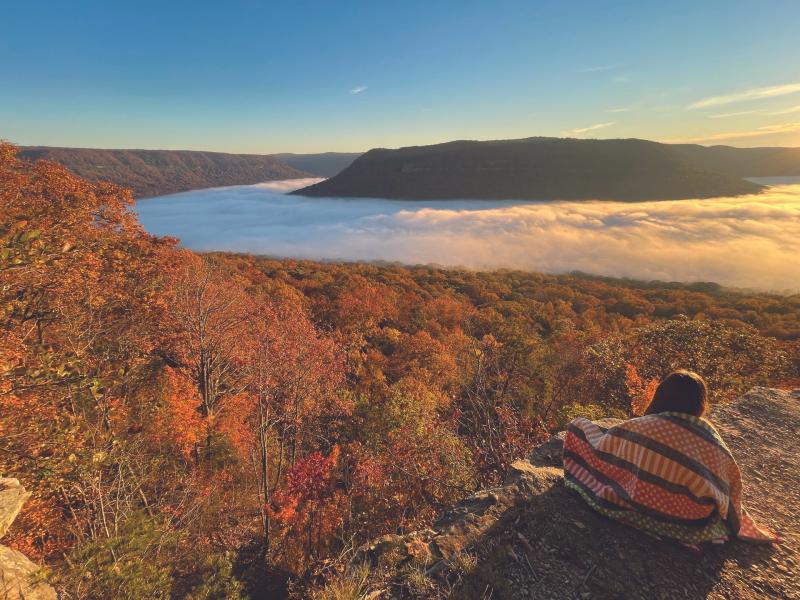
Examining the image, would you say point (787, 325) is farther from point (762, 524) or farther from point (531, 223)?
point (531, 223)

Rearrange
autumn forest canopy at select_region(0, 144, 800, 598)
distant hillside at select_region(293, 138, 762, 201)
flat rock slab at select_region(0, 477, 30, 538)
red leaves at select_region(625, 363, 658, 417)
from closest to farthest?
flat rock slab at select_region(0, 477, 30, 538) → autumn forest canopy at select_region(0, 144, 800, 598) → red leaves at select_region(625, 363, 658, 417) → distant hillside at select_region(293, 138, 762, 201)

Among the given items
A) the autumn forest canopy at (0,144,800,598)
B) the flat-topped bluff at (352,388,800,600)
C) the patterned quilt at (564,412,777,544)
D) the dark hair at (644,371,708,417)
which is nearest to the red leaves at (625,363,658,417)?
the autumn forest canopy at (0,144,800,598)

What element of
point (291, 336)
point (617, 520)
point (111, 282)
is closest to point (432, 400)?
point (291, 336)

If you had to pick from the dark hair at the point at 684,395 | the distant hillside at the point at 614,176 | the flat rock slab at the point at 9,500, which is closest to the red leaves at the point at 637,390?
A: the dark hair at the point at 684,395

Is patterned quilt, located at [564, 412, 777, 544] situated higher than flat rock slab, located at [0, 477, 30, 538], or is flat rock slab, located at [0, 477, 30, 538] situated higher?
patterned quilt, located at [564, 412, 777, 544]

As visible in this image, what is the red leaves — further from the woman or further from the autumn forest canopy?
the woman

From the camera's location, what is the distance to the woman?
13.3ft

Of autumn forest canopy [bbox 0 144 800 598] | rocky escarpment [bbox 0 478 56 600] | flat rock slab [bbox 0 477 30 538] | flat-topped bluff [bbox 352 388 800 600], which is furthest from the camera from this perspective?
autumn forest canopy [bbox 0 144 800 598]

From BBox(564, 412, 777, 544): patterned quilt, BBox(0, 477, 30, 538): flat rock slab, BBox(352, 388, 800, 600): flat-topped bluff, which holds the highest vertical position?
BBox(564, 412, 777, 544): patterned quilt

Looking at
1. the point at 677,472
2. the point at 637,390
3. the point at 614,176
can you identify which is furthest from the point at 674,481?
the point at 614,176

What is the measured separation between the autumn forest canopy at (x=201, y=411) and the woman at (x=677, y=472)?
14.4ft

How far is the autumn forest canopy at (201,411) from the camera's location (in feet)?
21.7

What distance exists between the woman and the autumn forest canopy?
4399 mm

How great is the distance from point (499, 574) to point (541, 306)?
59.1 meters
